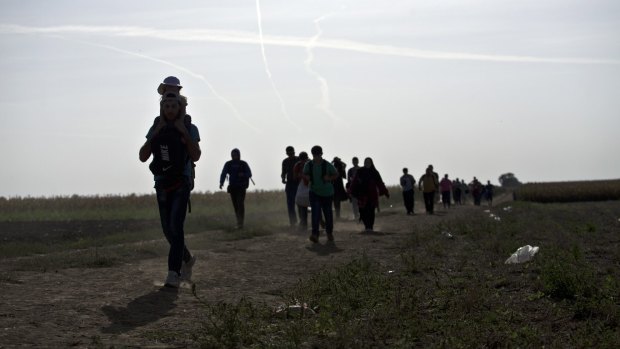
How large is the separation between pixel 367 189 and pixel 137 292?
12.3 meters

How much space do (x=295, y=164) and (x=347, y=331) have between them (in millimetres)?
14961

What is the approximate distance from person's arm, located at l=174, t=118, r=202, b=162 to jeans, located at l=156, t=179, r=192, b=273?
1.08ft

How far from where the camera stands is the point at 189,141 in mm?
10117

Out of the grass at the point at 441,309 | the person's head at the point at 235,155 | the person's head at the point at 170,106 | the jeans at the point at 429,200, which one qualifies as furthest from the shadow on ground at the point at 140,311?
the jeans at the point at 429,200

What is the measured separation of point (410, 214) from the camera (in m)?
33.2

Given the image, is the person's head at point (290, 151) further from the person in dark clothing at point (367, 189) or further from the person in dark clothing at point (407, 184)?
the person in dark clothing at point (407, 184)

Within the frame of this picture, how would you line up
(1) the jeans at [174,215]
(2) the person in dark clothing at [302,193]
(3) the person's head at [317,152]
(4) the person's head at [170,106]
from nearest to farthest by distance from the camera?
(4) the person's head at [170,106]
(1) the jeans at [174,215]
(3) the person's head at [317,152]
(2) the person in dark clothing at [302,193]

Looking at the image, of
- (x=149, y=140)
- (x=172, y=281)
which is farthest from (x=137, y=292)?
(x=149, y=140)

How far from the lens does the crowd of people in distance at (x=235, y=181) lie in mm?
10109

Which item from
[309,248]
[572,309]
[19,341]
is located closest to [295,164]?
[309,248]

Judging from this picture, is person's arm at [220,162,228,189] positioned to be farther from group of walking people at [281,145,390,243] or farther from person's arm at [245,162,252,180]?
group of walking people at [281,145,390,243]

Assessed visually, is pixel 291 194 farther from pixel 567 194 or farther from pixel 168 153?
pixel 567 194

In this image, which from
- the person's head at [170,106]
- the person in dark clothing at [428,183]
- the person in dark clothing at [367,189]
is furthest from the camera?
the person in dark clothing at [428,183]

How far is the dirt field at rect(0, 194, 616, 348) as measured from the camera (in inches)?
283
